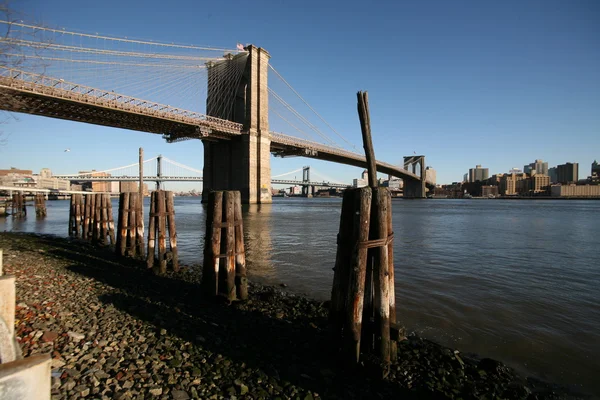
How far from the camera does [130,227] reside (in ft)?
31.3

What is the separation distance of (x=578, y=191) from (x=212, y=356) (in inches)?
5927

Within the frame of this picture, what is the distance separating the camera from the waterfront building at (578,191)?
376ft

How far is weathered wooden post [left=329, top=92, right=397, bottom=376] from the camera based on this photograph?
3475mm

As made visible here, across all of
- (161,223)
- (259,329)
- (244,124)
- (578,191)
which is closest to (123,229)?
(161,223)

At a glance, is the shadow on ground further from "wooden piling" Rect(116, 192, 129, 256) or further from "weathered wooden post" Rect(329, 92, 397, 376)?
"wooden piling" Rect(116, 192, 129, 256)

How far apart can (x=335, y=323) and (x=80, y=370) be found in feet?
8.44

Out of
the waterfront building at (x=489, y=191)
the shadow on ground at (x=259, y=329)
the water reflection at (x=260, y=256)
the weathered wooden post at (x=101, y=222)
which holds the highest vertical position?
the waterfront building at (x=489, y=191)

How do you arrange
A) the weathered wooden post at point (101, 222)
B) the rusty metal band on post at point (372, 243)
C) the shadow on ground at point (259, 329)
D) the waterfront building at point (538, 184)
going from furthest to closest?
the waterfront building at point (538, 184), the weathered wooden post at point (101, 222), the rusty metal band on post at point (372, 243), the shadow on ground at point (259, 329)

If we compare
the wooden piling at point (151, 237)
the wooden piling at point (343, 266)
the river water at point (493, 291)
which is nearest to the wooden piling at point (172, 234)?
the wooden piling at point (151, 237)

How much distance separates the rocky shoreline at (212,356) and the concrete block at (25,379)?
1652 mm

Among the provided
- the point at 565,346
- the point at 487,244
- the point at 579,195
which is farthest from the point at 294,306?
the point at 579,195

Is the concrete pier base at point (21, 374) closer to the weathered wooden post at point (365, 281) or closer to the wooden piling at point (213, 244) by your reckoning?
the weathered wooden post at point (365, 281)

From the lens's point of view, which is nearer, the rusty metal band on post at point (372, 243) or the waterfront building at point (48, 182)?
the rusty metal band on post at point (372, 243)

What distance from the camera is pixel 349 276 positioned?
357cm
